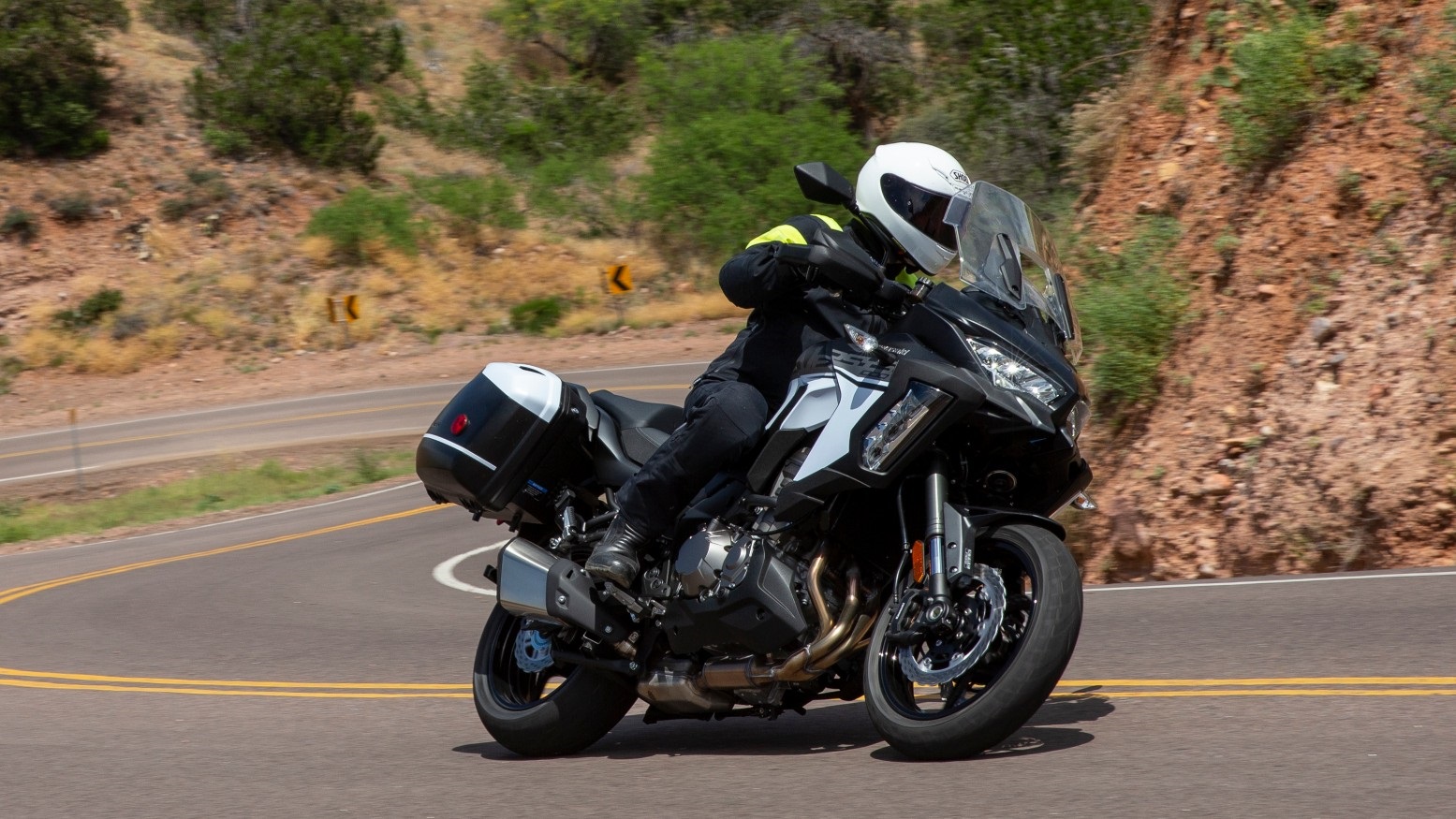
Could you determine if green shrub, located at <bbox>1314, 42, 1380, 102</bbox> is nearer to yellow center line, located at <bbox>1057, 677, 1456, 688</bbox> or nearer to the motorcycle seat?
yellow center line, located at <bbox>1057, 677, 1456, 688</bbox>

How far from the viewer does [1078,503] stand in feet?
17.1

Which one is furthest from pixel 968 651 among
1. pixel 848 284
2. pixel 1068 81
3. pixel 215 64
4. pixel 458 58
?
pixel 458 58

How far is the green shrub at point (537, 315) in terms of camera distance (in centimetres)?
4041

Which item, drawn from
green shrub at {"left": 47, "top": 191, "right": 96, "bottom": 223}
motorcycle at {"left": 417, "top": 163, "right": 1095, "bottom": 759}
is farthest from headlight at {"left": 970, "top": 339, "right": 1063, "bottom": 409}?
green shrub at {"left": 47, "top": 191, "right": 96, "bottom": 223}

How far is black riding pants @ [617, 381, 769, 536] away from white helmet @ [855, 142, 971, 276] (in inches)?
30.8

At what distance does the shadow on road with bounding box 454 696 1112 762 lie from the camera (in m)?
5.21

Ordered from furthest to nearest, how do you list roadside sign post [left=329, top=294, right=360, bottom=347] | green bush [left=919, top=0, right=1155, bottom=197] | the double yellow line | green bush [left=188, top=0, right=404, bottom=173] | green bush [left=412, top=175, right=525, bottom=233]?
green bush [left=188, top=0, right=404, bottom=173]
green bush [left=412, top=175, right=525, bottom=233]
roadside sign post [left=329, top=294, right=360, bottom=347]
green bush [left=919, top=0, right=1155, bottom=197]
the double yellow line

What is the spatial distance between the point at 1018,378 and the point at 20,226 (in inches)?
1732

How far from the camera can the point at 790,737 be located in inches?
234

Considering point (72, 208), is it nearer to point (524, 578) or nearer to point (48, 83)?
point (48, 83)

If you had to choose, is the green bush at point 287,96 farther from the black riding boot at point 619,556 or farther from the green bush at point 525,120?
the black riding boot at point 619,556

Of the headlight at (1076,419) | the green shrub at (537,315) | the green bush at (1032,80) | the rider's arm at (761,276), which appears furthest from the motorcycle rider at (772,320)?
the green shrub at (537,315)

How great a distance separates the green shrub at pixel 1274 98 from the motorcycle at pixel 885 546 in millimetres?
7626

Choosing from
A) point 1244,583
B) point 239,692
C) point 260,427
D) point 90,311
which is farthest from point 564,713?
point 90,311
